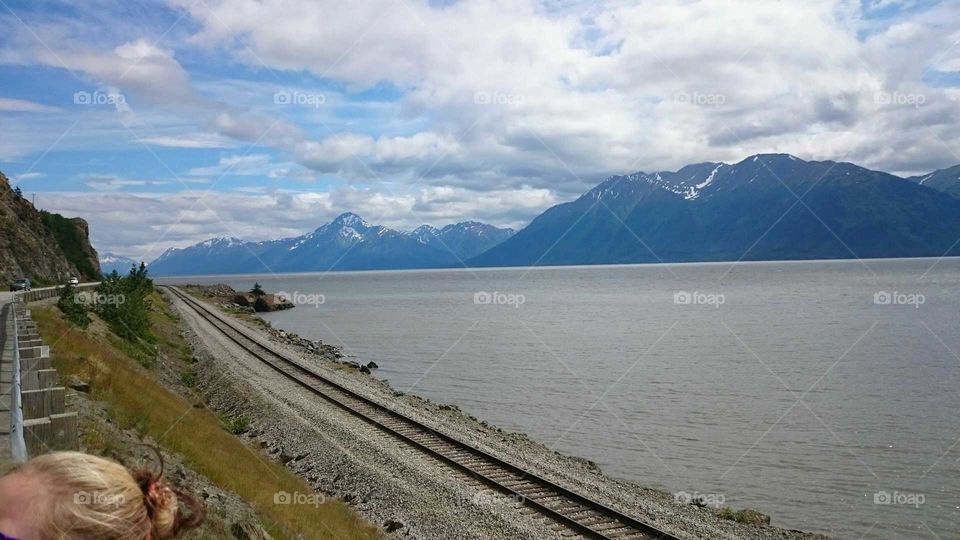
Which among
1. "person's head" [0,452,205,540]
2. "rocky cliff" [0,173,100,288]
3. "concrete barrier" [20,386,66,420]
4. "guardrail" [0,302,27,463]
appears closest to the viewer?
"person's head" [0,452,205,540]

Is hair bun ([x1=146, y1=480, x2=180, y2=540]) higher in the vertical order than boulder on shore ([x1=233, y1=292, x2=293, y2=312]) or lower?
higher

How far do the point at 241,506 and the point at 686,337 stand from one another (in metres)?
51.3

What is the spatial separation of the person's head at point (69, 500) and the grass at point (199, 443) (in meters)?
8.60

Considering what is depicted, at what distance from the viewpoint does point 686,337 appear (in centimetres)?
5788

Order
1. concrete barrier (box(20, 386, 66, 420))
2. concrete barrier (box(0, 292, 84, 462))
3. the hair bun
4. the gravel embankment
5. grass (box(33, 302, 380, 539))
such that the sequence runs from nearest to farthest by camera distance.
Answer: the hair bun
concrete barrier (box(0, 292, 84, 462))
concrete barrier (box(20, 386, 66, 420))
grass (box(33, 302, 380, 539))
the gravel embankment

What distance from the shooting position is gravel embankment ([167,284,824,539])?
14.3 meters

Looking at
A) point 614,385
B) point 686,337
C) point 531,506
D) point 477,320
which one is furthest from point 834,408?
point 477,320

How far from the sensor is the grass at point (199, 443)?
12.8 metres

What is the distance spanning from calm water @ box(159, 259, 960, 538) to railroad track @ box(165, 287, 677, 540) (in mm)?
5529

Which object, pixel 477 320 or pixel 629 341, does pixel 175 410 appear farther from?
pixel 477 320

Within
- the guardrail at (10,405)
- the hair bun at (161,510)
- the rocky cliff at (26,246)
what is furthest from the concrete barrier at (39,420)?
the rocky cliff at (26,246)

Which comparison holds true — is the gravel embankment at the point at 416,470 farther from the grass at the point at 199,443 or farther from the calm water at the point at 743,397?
the calm water at the point at 743,397

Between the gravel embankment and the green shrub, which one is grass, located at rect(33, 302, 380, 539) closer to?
the gravel embankment

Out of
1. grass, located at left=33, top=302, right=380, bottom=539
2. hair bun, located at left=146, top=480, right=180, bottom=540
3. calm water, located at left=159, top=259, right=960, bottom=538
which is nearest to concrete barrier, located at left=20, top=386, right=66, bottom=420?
grass, located at left=33, top=302, right=380, bottom=539
